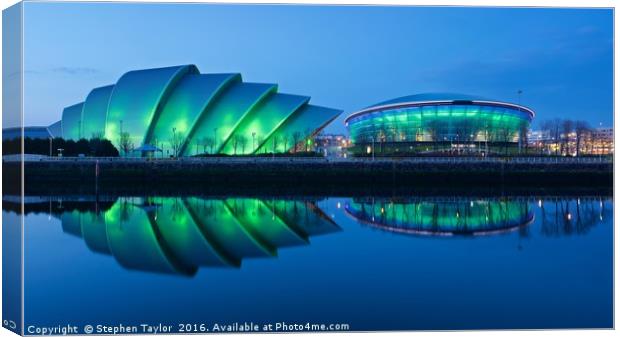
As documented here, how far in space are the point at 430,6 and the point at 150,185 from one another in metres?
20.9

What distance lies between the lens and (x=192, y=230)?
11570mm

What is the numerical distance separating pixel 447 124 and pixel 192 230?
31.3 meters

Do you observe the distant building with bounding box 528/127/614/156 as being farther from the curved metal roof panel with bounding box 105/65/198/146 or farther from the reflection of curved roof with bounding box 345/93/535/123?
the curved metal roof panel with bounding box 105/65/198/146

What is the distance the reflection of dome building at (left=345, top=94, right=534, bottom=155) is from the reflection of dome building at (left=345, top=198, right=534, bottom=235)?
73.5ft

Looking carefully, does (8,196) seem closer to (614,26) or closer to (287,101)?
(614,26)

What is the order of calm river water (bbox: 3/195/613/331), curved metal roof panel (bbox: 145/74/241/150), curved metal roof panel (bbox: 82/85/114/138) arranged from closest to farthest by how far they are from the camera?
calm river water (bbox: 3/195/613/331)
curved metal roof panel (bbox: 145/74/241/150)
curved metal roof panel (bbox: 82/85/114/138)

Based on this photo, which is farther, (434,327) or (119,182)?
(119,182)

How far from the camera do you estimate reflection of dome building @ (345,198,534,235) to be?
11938mm

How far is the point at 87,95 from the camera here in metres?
35.9

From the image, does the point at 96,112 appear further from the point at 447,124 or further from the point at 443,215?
the point at 443,215

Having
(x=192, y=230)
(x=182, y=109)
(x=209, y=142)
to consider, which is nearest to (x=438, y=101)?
(x=209, y=142)

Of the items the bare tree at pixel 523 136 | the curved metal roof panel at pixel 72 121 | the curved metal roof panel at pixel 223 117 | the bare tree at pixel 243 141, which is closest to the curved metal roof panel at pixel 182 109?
the curved metal roof panel at pixel 223 117

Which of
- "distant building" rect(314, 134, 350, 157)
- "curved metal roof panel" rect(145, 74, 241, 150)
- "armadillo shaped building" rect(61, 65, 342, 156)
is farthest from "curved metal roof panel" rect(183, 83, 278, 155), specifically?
"distant building" rect(314, 134, 350, 157)

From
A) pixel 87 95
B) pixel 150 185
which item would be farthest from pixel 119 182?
pixel 87 95
